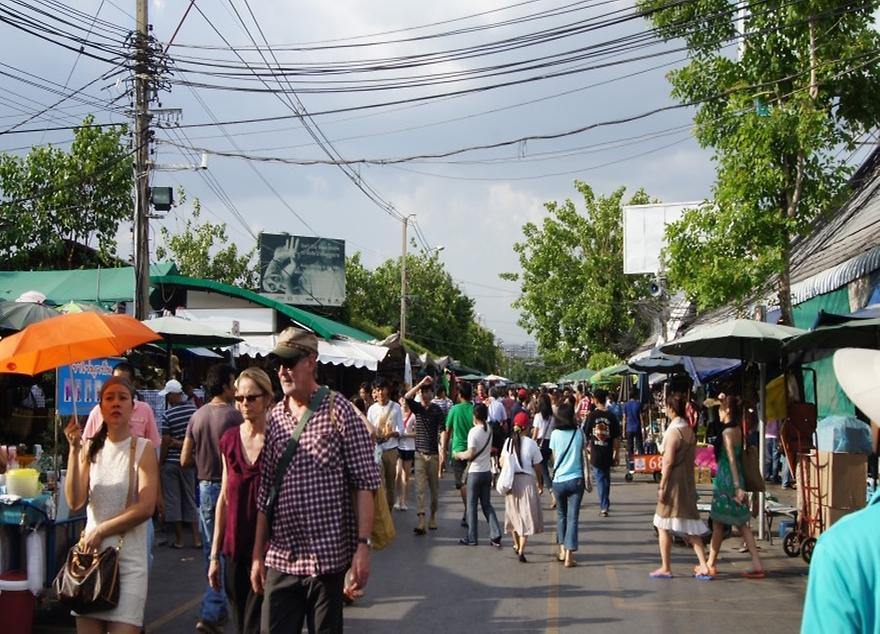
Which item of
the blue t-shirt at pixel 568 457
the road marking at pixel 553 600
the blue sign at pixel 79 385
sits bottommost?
the road marking at pixel 553 600

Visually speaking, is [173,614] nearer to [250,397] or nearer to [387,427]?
[250,397]

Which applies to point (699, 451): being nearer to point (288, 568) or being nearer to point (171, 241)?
point (288, 568)

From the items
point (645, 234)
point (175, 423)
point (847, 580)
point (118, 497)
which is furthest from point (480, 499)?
point (645, 234)

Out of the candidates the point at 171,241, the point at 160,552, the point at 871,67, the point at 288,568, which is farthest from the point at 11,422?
the point at 171,241

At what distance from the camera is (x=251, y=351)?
23.7 metres

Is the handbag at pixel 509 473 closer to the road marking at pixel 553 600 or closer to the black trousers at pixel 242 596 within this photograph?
the road marking at pixel 553 600

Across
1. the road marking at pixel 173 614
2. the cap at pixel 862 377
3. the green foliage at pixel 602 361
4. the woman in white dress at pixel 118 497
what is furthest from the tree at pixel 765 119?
the green foliage at pixel 602 361

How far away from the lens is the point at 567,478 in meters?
11.0

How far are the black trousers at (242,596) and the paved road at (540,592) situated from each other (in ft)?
8.63

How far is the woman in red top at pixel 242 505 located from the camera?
5.43m

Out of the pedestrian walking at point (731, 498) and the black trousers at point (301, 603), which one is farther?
the pedestrian walking at point (731, 498)

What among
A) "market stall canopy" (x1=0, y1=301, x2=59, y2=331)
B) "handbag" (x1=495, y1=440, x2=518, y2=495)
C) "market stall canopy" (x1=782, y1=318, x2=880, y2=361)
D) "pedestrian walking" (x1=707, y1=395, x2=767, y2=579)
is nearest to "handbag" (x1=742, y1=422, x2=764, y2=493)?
"pedestrian walking" (x1=707, y1=395, x2=767, y2=579)

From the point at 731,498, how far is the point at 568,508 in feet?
5.81

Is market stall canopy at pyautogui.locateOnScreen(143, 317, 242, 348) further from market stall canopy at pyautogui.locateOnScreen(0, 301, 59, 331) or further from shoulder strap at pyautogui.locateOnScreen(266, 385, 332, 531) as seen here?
shoulder strap at pyautogui.locateOnScreen(266, 385, 332, 531)
